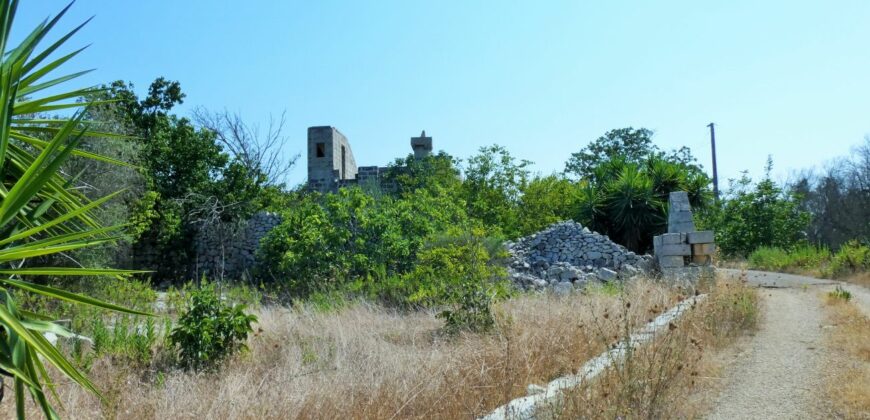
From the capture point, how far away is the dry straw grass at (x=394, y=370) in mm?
3723

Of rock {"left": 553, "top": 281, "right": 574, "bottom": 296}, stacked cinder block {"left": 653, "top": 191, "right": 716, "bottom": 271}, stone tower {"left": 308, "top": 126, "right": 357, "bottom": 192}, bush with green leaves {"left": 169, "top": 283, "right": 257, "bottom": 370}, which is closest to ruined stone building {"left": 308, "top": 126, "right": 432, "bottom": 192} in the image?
stone tower {"left": 308, "top": 126, "right": 357, "bottom": 192}

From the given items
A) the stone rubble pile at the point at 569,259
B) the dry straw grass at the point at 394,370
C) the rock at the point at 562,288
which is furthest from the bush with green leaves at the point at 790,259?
the dry straw grass at the point at 394,370

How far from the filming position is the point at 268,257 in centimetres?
1341

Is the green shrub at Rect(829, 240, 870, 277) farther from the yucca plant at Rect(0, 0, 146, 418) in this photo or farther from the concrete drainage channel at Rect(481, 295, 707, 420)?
the yucca plant at Rect(0, 0, 146, 418)

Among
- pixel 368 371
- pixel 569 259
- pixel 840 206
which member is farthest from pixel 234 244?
pixel 840 206

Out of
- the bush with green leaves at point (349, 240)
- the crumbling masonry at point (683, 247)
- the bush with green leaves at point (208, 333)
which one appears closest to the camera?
the bush with green leaves at point (208, 333)

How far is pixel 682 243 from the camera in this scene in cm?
1116

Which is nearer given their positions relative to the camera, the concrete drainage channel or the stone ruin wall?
the concrete drainage channel

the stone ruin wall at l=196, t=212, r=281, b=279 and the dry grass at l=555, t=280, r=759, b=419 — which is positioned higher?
the stone ruin wall at l=196, t=212, r=281, b=279

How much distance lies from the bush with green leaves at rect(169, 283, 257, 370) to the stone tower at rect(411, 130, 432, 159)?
1682 cm

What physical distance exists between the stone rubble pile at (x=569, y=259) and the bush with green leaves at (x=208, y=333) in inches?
233

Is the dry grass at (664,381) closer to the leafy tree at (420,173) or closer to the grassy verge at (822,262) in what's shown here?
the grassy verge at (822,262)

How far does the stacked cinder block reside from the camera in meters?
11.0

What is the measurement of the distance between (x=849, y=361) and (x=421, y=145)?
58.1 ft
